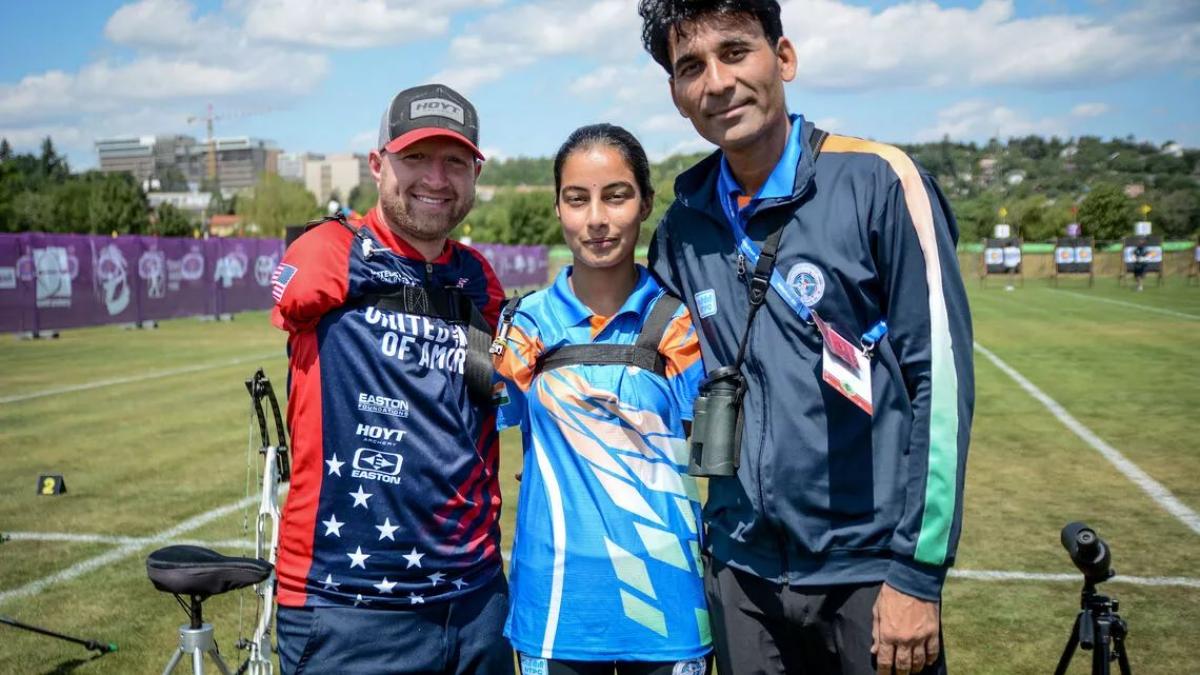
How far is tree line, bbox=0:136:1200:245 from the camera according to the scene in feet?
245

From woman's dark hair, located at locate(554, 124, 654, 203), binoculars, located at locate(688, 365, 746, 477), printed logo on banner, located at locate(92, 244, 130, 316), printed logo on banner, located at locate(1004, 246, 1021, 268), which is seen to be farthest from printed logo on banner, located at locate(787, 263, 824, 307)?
printed logo on banner, located at locate(1004, 246, 1021, 268)

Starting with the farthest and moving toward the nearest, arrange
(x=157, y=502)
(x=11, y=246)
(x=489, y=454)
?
1. (x=11, y=246)
2. (x=157, y=502)
3. (x=489, y=454)

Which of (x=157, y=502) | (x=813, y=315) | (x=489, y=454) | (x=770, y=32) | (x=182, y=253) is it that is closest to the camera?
(x=813, y=315)

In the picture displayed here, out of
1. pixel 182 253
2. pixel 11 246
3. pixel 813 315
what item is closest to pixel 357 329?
pixel 813 315

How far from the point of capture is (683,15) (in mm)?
2588

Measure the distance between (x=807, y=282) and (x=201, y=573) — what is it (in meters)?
1.98

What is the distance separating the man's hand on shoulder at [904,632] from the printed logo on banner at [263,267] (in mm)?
30159

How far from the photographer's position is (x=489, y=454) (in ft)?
9.84

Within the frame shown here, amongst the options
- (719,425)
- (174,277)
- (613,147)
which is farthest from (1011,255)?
(719,425)

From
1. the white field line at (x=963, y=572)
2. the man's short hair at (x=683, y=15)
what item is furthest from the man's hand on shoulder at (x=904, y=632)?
the white field line at (x=963, y=572)

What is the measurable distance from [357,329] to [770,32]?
56.5 inches

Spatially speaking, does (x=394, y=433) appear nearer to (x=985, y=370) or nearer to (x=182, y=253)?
(x=985, y=370)

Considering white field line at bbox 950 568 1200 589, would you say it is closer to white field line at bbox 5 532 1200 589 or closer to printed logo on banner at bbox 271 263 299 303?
white field line at bbox 5 532 1200 589

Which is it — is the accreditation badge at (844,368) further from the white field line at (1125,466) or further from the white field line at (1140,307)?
the white field line at (1140,307)
